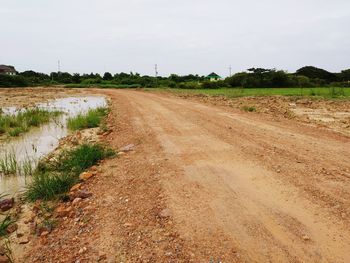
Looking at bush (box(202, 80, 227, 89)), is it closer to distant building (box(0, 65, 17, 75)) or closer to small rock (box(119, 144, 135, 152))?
small rock (box(119, 144, 135, 152))

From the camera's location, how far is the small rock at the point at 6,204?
5.14 m

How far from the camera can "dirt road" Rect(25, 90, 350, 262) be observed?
11.0 feet

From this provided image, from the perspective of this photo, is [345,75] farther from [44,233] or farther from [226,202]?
[44,233]

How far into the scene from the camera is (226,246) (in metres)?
3.37

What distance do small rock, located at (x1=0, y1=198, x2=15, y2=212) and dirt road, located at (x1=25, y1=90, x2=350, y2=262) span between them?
1.28 m

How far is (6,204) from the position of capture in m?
5.24

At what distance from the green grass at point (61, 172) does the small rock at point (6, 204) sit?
24 cm

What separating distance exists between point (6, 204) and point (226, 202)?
3381 mm

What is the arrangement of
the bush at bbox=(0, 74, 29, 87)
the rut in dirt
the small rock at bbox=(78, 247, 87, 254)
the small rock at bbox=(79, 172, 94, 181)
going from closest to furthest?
the rut in dirt < the small rock at bbox=(78, 247, 87, 254) < the small rock at bbox=(79, 172, 94, 181) < the bush at bbox=(0, 74, 29, 87)

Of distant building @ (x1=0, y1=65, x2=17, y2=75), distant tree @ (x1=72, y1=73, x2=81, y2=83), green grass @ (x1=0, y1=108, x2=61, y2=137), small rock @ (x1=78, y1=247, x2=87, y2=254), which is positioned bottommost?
small rock @ (x1=78, y1=247, x2=87, y2=254)

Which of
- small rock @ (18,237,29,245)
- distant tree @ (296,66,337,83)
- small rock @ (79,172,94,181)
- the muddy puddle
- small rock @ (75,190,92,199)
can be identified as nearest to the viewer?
small rock @ (18,237,29,245)

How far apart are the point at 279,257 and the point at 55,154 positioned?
6.42 meters

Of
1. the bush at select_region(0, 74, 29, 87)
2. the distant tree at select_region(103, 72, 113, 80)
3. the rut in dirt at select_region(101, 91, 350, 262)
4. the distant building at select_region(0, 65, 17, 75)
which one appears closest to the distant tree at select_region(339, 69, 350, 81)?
the distant tree at select_region(103, 72, 113, 80)

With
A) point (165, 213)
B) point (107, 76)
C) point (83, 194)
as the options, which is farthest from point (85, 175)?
point (107, 76)
